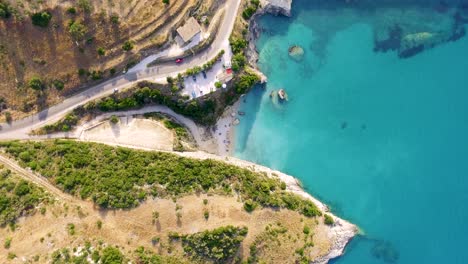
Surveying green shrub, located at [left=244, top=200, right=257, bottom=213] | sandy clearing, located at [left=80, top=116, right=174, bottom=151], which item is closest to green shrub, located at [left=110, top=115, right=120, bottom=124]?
sandy clearing, located at [left=80, top=116, right=174, bottom=151]

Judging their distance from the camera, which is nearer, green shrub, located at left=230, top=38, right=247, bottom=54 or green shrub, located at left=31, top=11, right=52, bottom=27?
green shrub, located at left=31, top=11, right=52, bottom=27

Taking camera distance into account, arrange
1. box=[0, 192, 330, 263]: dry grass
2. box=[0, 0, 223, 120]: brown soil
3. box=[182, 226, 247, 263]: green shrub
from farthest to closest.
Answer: box=[0, 0, 223, 120]: brown soil, box=[182, 226, 247, 263]: green shrub, box=[0, 192, 330, 263]: dry grass

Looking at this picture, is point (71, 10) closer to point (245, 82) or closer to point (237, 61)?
point (237, 61)

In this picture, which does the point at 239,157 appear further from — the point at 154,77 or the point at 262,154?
the point at 154,77

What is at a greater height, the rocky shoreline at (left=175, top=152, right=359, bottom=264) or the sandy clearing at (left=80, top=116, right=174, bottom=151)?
the sandy clearing at (left=80, top=116, right=174, bottom=151)

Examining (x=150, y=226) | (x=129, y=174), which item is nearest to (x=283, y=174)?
(x=150, y=226)

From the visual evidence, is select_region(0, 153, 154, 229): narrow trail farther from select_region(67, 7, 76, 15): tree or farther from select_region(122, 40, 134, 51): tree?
select_region(67, 7, 76, 15): tree
